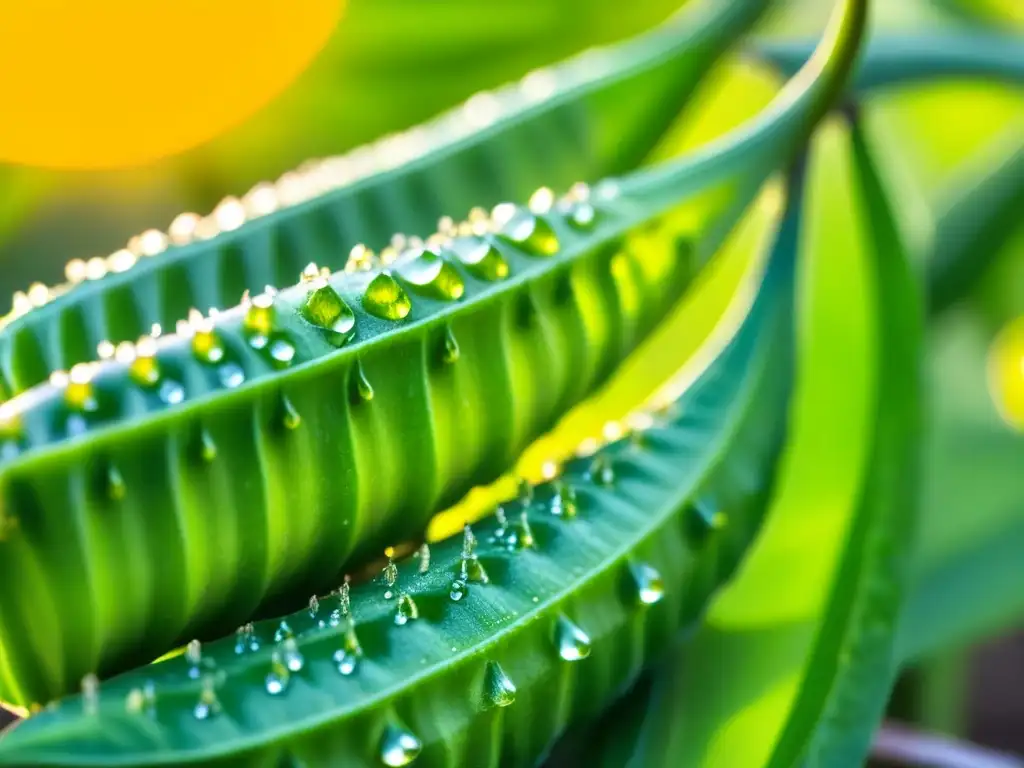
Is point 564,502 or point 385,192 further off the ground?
point 385,192

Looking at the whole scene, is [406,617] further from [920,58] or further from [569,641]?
[920,58]

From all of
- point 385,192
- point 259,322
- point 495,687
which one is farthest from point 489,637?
point 385,192

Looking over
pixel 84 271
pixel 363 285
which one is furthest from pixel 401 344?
pixel 84 271

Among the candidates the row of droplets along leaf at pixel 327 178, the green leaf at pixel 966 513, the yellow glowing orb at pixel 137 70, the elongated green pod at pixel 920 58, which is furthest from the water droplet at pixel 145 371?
the yellow glowing orb at pixel 137 70

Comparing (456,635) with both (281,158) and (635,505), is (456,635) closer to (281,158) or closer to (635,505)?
(635,505)

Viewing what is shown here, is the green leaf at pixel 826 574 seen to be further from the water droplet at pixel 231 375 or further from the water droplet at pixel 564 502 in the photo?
the water droplet at pixel 231 375

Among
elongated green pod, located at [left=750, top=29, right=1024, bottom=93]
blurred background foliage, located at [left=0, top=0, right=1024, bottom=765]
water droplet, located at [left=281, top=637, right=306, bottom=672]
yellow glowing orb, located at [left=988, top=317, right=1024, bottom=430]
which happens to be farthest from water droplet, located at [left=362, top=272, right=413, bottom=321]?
yellow glowing orb, located at [left=988, top=317, right=1024, bottom=430]

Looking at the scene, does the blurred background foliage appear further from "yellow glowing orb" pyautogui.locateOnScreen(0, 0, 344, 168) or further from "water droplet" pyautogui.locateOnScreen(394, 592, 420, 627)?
→ "water droplet" pyautogui.locateOnScreen(394, 592, 420, 627)
